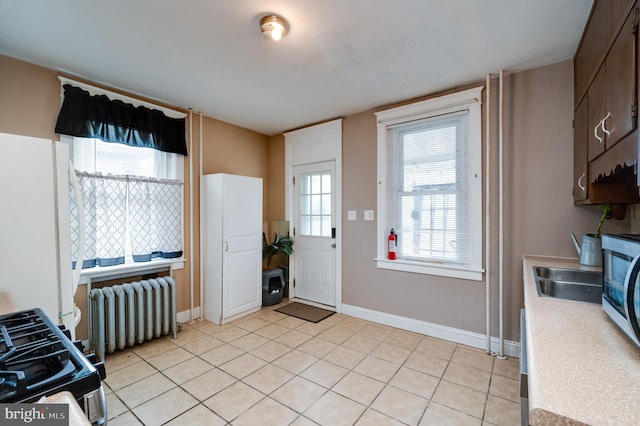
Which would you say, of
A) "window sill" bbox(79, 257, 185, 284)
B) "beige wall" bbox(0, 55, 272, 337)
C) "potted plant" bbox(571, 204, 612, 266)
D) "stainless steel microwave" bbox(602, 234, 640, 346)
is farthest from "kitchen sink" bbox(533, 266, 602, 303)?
"beige wall" bbox(0, 55, 272, 337)

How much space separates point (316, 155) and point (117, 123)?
2305mm

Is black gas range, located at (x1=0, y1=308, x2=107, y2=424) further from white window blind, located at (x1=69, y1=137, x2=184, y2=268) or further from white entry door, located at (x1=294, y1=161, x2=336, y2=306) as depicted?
white entry door, located at (x1=294, y1=161, x2=336, y2=306)

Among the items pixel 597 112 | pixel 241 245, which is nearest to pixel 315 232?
pixel 241 245

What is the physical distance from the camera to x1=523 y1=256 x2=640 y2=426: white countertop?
60cm

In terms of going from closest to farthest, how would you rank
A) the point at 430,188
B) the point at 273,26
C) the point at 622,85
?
the point at 622,85 < the point at 273,26 < the point at 430,188

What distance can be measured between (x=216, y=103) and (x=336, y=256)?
240 centimetres

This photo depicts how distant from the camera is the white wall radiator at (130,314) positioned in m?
2.49

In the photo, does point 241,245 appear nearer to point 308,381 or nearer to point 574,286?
point 308,381

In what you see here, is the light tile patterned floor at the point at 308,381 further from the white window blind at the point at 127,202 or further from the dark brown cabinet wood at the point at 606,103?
the dark brown cabinet wood at the point at 606,103

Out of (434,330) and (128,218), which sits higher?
(128,218)

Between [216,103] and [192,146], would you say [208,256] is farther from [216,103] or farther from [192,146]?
[216,103]

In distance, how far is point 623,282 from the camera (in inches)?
→ 39.1

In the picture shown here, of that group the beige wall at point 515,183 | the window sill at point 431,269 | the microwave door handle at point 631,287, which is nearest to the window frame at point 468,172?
the window sill at point 431,269

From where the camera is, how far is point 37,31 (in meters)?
1.96
